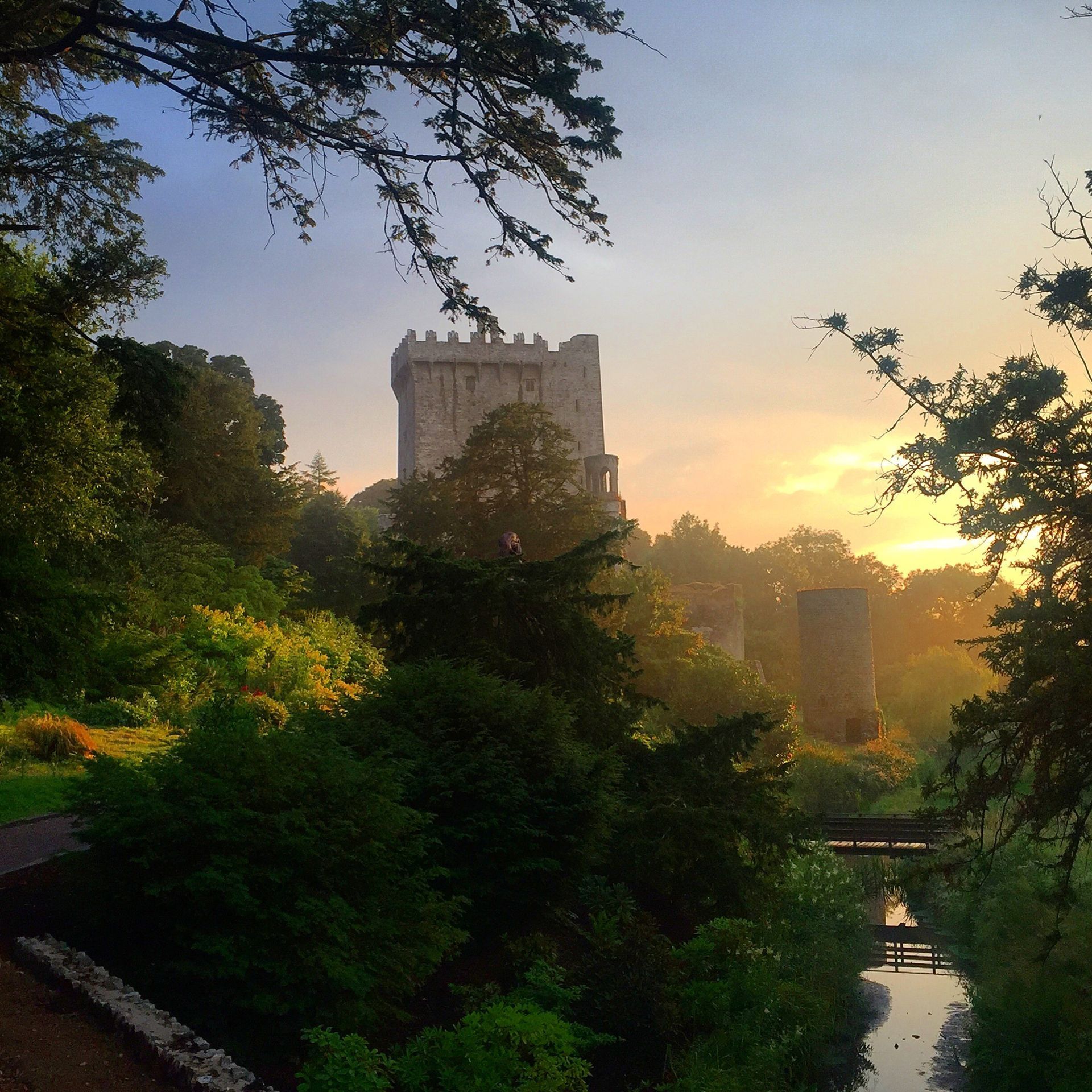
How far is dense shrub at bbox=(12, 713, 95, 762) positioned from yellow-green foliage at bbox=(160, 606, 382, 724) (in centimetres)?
285

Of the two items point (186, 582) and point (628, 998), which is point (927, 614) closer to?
point (186, 582)

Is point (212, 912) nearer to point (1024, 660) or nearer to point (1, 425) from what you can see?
point (1, 425)

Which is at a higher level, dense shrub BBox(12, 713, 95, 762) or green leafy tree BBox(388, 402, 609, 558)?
green leafy tree BBox(388, 402, 609, 558)

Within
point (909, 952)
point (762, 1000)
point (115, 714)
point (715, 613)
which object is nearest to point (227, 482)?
point (115, 714)

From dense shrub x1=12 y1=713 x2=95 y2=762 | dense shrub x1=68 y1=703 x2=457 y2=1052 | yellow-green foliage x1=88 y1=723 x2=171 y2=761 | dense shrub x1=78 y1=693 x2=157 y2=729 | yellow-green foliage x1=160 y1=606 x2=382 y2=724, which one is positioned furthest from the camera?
yellow-green foliage x1=160 y1=606 x2=382 y2=724

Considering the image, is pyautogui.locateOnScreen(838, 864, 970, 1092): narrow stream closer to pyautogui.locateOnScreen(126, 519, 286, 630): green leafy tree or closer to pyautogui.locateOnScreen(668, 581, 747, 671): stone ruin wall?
pyautogui.locateOnScreen(126, 519, 286, 630): green leafy tree

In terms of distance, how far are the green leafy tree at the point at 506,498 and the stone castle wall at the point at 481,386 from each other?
2306 cm

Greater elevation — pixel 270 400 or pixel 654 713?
pixel 270 400

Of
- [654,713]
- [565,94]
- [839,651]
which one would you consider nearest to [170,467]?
[654,713]

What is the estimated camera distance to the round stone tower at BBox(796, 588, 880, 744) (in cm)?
4016

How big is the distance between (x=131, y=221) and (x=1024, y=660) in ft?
37.0

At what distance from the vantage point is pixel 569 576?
14.1 metres

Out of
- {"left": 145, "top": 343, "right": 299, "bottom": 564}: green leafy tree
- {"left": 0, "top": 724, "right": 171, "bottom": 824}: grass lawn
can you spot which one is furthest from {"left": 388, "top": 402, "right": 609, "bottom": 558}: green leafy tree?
{"left": 0, "top": 724, "right": 171, "bottom": 824}: grass lawn

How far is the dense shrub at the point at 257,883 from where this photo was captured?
7094 mm
